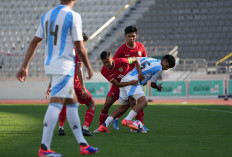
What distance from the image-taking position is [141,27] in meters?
28.4

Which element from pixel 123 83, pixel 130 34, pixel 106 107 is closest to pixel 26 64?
pixel 123 83

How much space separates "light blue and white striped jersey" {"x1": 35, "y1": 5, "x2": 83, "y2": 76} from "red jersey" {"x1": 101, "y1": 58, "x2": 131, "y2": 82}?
2.65 meters

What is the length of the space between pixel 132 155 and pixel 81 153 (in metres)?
0.53

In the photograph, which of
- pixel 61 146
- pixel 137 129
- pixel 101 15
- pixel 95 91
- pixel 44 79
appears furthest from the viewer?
pixel 101 15

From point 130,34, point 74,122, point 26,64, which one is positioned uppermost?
point 130,34

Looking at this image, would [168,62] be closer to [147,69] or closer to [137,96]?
[147,69]

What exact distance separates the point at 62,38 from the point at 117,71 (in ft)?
9.95

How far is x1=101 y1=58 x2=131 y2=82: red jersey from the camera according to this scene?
24.8 ft

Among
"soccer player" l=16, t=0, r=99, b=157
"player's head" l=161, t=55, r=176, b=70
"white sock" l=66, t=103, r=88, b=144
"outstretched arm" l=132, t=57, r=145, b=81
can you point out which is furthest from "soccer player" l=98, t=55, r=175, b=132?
"soccer player" l=16, t=0, r=99, b=157

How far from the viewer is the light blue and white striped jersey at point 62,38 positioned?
15.6ft

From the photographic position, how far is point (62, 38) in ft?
15.7

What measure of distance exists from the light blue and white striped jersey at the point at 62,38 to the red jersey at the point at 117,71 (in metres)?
2.65

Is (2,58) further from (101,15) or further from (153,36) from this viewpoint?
(153,36)

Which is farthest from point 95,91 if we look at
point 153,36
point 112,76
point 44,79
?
point 112,76
